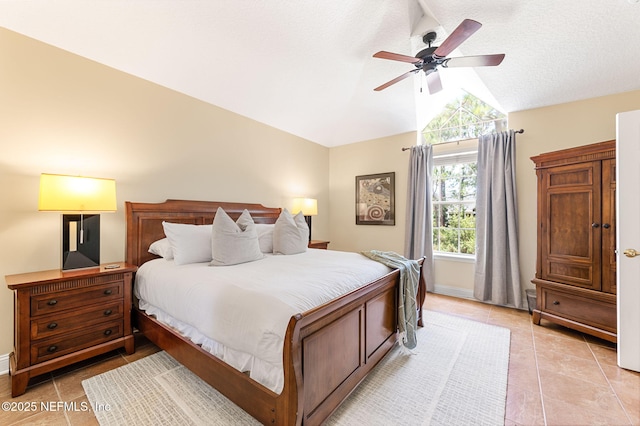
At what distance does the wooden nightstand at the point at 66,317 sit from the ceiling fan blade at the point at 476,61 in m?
3.43

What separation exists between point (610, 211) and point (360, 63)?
3.15 meters

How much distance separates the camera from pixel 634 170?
6.91ft

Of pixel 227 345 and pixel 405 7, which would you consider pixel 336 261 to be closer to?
pixel 227 345

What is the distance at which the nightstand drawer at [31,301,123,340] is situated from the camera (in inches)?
74.0

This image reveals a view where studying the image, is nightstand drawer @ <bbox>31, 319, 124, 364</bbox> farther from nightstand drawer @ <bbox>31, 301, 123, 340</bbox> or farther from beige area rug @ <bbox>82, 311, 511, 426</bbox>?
beige area rug @ <bbox>82, 311, 511, 426</bbox>

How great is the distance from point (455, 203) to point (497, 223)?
28.5 inches

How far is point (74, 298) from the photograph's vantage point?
2.03 m

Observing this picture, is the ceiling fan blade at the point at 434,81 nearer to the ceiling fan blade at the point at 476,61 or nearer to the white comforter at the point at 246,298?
the ceiling fan blade at the point at 476,61

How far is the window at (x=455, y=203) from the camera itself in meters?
4.05

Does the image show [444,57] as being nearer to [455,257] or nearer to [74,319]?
[455,257]

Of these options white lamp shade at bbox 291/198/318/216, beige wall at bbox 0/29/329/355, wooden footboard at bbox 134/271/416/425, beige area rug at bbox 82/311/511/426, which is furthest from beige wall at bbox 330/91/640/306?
wooden footboard at bbox 134/271/416/425

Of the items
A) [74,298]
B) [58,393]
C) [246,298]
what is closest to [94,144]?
[74,298]

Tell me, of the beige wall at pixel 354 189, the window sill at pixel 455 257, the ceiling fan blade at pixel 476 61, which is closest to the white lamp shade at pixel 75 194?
the ceiling fan blade at pixel 476 61

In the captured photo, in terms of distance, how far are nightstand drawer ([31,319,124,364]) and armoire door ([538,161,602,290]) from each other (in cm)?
438
